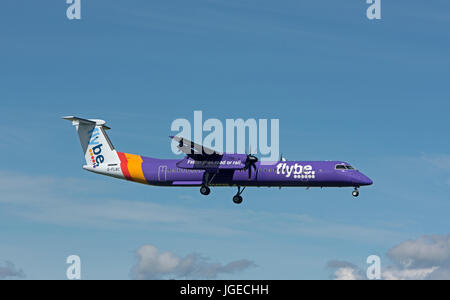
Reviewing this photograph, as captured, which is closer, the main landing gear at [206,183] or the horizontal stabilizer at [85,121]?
the main landing gear at [206,183]

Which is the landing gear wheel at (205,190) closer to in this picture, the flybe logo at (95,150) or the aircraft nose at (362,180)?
the flybe logo at (95,150)

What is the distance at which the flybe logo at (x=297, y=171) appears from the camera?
61.4 metres

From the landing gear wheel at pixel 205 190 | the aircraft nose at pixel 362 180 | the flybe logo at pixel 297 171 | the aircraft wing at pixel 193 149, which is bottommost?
the landing gear wheel at pixel 205 190

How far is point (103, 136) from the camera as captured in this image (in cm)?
6831

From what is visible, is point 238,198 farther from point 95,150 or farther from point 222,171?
point 95,150

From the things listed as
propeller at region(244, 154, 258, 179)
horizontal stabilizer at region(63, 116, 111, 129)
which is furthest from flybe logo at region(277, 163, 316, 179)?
horizontal stabilizer at region(63, 116, 111, 129)

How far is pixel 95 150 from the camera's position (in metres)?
67.8

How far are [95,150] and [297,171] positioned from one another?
19.8 metres

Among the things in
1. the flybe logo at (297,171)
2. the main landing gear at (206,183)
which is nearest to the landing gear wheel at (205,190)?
the main landing gear at (206,183)

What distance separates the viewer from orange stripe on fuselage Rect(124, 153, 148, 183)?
65438 mm

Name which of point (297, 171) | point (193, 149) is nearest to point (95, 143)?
point (193, 149)

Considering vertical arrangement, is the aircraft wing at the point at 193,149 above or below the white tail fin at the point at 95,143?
below
